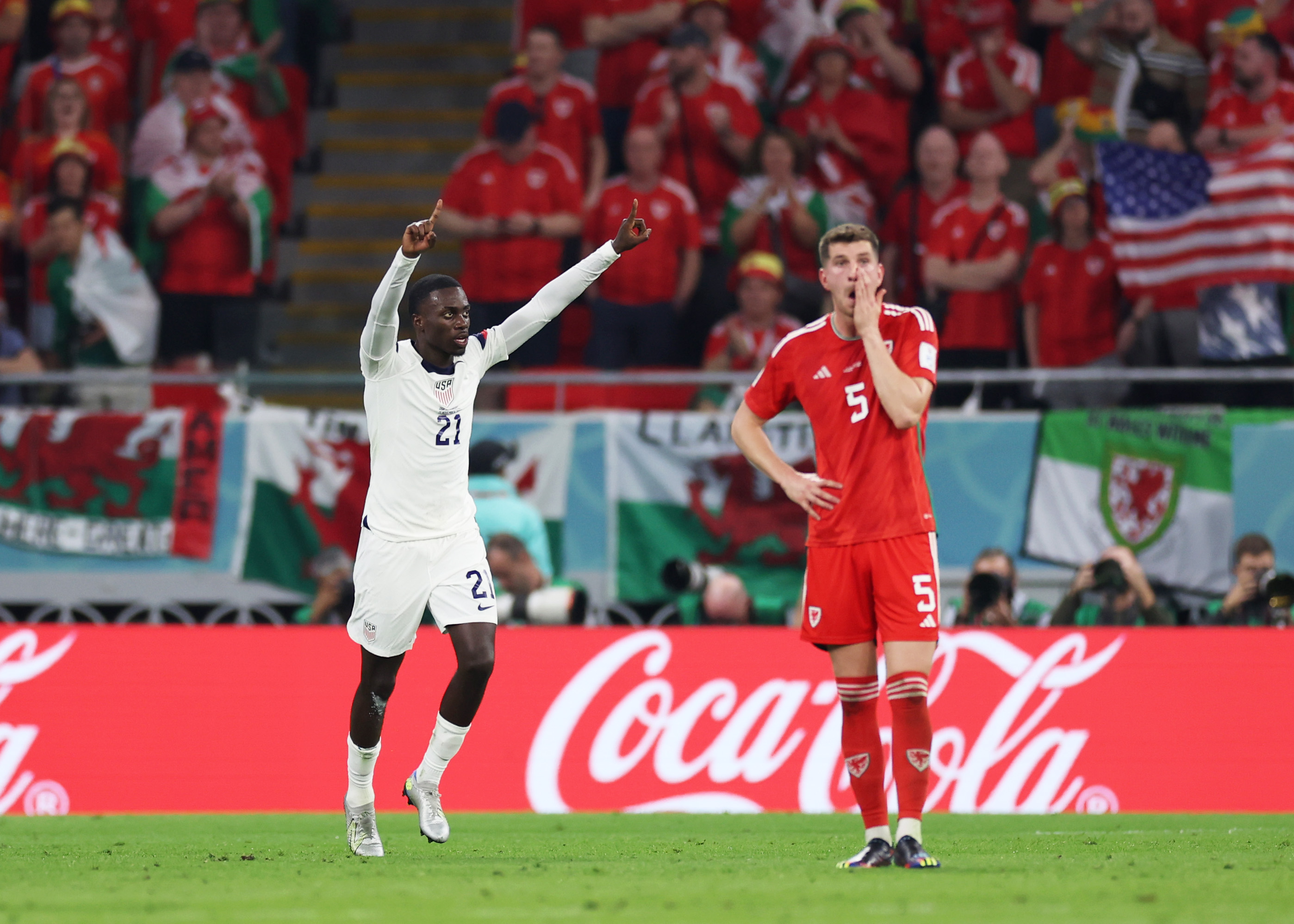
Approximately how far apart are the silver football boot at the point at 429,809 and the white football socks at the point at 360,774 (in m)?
0.18

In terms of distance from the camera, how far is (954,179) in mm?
15172

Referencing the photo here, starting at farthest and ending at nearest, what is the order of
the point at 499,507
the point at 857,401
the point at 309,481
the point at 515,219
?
the point at 515,219, the point at 309,481, the point at 499,507, the point at 857,401

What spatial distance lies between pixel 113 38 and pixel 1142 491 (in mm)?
11074

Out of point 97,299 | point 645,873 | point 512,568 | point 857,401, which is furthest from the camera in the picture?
point 97,299

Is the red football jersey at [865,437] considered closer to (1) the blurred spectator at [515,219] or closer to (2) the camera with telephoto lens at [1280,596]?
(2) the camera with telephoto lens at [1280,596]

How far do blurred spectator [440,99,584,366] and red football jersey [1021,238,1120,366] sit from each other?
402 cm

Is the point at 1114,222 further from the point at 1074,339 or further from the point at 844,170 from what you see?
the point at 844,170

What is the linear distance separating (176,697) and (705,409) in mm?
4774

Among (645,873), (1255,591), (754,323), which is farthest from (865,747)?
(754,323)

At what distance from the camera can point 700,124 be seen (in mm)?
15766

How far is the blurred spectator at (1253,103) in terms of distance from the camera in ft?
47.2

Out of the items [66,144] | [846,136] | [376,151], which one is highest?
[846,136]

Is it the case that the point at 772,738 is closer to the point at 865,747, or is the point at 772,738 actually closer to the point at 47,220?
the point at 865,747

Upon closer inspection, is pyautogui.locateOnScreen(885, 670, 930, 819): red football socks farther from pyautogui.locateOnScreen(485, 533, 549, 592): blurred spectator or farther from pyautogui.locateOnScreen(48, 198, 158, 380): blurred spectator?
pyautogui.locateOnScreen(48, 198, 158, 380): blurred spectator
